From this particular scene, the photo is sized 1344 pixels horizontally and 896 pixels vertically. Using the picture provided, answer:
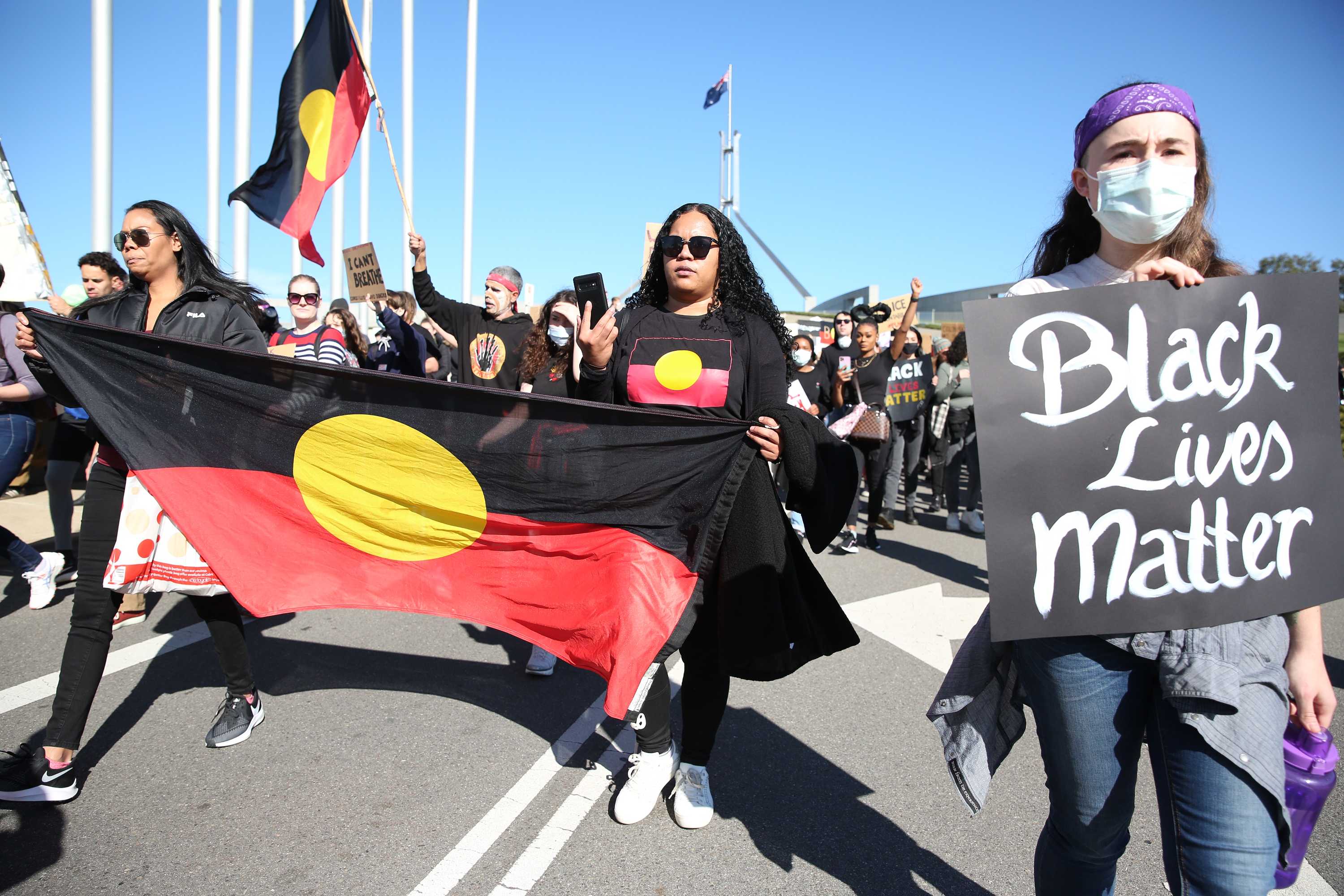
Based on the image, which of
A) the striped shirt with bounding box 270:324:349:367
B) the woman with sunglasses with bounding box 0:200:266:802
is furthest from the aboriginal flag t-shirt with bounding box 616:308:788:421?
the striped shirt with bounding box 270:324:349:367

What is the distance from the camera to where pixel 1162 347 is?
1.54 m

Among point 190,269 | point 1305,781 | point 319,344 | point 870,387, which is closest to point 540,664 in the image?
point 190,269

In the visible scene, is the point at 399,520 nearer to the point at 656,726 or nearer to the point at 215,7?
the point at 656,726

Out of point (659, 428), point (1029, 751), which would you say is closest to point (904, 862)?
point (1029, 751)

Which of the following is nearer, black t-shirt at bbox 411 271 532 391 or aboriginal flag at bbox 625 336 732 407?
aboriginal flag at bbox 625 336 732 407

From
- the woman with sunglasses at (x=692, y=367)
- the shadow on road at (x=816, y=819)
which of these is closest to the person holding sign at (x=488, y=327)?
the woman with sunglasses at (x=692, y=367)

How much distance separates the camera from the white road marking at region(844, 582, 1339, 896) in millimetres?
4527

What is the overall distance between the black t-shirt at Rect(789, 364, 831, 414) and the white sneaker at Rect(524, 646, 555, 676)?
425 centimetres

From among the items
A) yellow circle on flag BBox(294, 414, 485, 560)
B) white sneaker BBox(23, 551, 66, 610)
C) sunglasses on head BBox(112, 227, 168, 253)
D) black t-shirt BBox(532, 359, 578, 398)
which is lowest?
white sneaker BBox(23, 551, 66, 610)

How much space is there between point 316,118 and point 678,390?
4.07 meters

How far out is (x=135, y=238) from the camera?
2957mm

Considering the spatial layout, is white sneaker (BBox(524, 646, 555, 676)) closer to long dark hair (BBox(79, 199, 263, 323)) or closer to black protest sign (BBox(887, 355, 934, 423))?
long dark hair (BBox(79, 199, 263, 323))

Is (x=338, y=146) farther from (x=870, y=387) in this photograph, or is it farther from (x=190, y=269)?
(x=870, y=387)

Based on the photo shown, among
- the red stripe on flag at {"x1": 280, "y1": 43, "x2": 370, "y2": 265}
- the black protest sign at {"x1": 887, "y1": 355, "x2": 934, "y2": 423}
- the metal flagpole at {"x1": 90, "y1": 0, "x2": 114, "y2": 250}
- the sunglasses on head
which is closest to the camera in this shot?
the sunglasses on head
